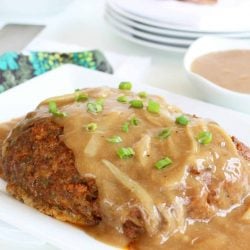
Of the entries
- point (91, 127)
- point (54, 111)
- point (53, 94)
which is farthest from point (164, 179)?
point (53, 94)

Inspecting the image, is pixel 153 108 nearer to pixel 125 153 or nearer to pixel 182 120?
pixel 182 120

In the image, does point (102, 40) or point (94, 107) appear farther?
point (102, 40)

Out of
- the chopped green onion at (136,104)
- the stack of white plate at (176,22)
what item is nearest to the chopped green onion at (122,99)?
the chopped green onion at (136,104)

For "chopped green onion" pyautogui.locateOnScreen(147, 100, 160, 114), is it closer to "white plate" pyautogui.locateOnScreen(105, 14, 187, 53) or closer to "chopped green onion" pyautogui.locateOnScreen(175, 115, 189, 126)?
"chopped green onion" pyautogui.locateOnScreen(175, 115, 189, 126)

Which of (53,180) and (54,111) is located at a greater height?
(54,111)

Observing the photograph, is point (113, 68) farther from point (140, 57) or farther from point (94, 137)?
point (94, 137)

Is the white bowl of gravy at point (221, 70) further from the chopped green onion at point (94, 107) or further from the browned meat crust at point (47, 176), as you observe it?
the browned meat crust at point (47, 176)
